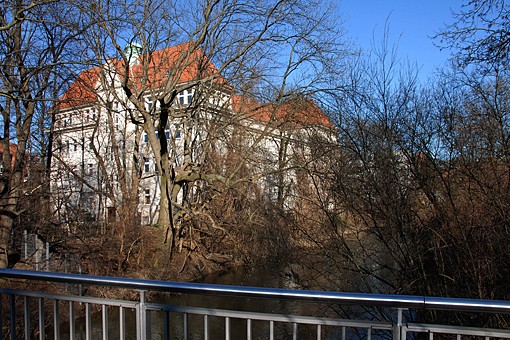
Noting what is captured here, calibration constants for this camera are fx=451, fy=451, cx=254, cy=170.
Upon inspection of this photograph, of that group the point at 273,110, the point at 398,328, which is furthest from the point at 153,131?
the point at 398,328

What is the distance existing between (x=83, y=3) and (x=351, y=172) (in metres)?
6.45

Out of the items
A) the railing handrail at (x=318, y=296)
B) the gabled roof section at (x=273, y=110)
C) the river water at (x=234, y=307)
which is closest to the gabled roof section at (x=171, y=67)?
the gabled roof section at (x=273, y=110)

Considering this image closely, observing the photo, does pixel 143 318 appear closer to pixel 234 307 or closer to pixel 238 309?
pixel 238 309

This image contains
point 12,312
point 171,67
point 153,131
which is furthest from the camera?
point 171,67

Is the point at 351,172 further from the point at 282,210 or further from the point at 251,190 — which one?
the point at 251,190

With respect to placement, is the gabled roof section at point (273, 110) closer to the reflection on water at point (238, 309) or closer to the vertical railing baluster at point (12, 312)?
the reflection on water at point (238, 309)

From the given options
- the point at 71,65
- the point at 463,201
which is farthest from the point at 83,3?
the point at 463,201

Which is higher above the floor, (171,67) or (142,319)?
(171,67)

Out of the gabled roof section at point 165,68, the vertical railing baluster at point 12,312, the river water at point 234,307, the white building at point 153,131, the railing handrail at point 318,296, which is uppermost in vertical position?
the gabled roof section at point 165,68

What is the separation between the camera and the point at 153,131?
15.6m

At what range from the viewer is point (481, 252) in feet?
22.8

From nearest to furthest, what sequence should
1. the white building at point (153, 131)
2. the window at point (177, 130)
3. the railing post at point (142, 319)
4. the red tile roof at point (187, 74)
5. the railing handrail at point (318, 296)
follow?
the railing handrail at point (318, 296)
the railing post at point (142, 319)
the white building at point (153, 131)
the red tile roof at point (187, 74)
the window at point (177, 130)

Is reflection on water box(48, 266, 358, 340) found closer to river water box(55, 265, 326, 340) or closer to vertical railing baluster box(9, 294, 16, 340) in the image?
river water box(55, 265, 326, 340)

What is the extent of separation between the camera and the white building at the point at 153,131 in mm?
14547
